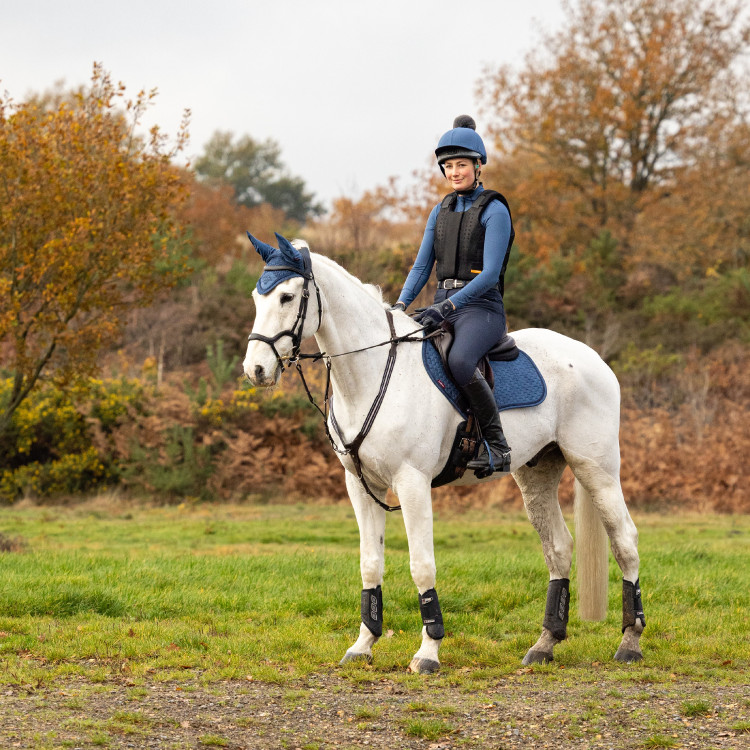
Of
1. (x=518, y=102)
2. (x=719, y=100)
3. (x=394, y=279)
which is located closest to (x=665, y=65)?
(x=719, y=100)

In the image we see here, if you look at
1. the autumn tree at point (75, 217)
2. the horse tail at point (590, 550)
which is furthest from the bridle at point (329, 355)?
the autumn tree at point (75, 217)

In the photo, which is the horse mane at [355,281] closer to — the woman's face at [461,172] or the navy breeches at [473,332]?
the navy breeches at [473,332]

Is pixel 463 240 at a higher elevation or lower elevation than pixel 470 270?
higher

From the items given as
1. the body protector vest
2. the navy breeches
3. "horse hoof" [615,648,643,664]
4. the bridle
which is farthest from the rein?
"horse hoof" [615,648,643,664]

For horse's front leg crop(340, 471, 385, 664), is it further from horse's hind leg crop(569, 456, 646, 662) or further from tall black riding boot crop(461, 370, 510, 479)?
horse's hind leg crop(569, 456, 646, 662)

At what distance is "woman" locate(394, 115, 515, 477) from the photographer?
21.5ft

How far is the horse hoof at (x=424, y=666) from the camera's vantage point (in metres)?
6.42

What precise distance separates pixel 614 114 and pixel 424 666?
103 feet

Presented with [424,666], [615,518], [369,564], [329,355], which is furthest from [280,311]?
[615,518]

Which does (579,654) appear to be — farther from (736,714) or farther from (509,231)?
(509,231)

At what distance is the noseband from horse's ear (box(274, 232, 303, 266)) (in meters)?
0.03

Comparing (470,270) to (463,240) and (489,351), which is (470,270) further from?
(489,351)

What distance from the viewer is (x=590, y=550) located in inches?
295

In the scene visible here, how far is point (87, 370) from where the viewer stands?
13.7 m
